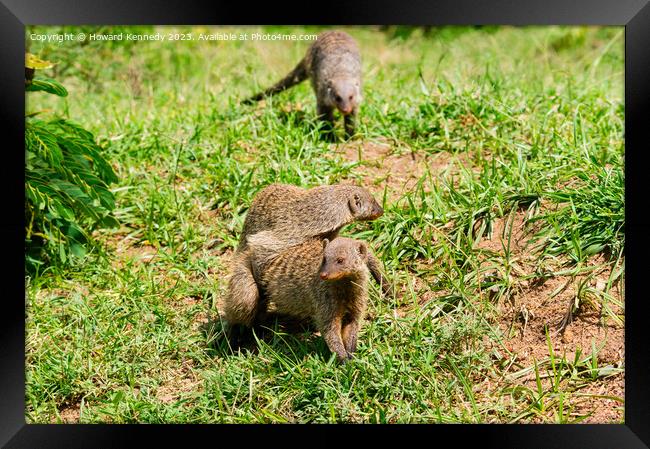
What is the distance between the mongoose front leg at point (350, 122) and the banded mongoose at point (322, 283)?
137cm

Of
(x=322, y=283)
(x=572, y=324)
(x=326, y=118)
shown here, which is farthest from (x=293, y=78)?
(x=572, y=324)

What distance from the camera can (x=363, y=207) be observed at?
399 cm

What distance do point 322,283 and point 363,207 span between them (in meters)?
0.49

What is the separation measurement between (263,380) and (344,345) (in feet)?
1.30

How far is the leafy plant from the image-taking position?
415cm

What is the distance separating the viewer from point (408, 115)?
5.14 m

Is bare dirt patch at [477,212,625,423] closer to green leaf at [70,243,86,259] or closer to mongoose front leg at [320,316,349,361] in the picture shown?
mongoose front leg at [320,316,349,361]

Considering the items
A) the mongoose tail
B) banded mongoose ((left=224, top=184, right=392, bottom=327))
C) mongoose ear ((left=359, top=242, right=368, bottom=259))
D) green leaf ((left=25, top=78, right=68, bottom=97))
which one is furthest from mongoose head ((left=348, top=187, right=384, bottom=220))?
the mongoose tail

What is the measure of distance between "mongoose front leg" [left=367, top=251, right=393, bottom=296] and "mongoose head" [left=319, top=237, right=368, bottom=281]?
0.73 ft

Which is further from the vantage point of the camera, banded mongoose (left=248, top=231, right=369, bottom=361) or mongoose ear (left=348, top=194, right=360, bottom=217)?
mongoose ear (left=348, top=194, right=360, bottom=217)
